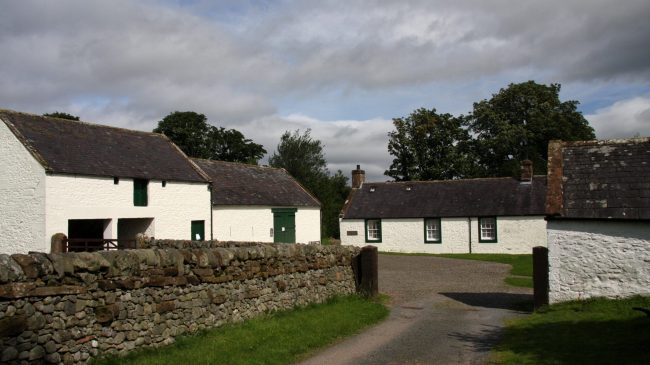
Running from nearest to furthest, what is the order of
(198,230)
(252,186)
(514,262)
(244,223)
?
1. (514,262)
2. (198,230)
3. (244,223)
4. (252,186)

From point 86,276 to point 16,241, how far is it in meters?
16.8

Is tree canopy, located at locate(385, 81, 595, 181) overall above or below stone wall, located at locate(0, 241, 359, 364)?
above

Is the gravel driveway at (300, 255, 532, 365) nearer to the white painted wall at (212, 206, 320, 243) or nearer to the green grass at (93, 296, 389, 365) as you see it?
the green grass at (93, 296, 389, 365)

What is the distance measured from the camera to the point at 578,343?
10602mm

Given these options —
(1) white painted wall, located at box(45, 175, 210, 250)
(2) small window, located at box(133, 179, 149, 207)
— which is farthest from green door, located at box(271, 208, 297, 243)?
(2) small window, located at box(133, 179, 149, 207)

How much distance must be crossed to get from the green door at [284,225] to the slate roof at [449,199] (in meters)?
4.93

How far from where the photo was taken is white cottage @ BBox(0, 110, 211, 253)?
76.1 feet

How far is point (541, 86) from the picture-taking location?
5962cm

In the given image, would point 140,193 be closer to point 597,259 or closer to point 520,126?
point 597,259

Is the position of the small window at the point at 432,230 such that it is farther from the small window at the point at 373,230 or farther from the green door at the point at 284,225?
the green door at the point at 284,225

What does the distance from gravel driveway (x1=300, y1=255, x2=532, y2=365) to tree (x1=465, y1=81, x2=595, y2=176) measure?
3498 centimetres

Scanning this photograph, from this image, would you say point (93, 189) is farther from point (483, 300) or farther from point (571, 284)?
point (571, 284)

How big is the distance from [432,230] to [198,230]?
15812 mm

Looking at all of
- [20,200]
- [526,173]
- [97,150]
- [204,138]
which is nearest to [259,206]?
[97,150]
